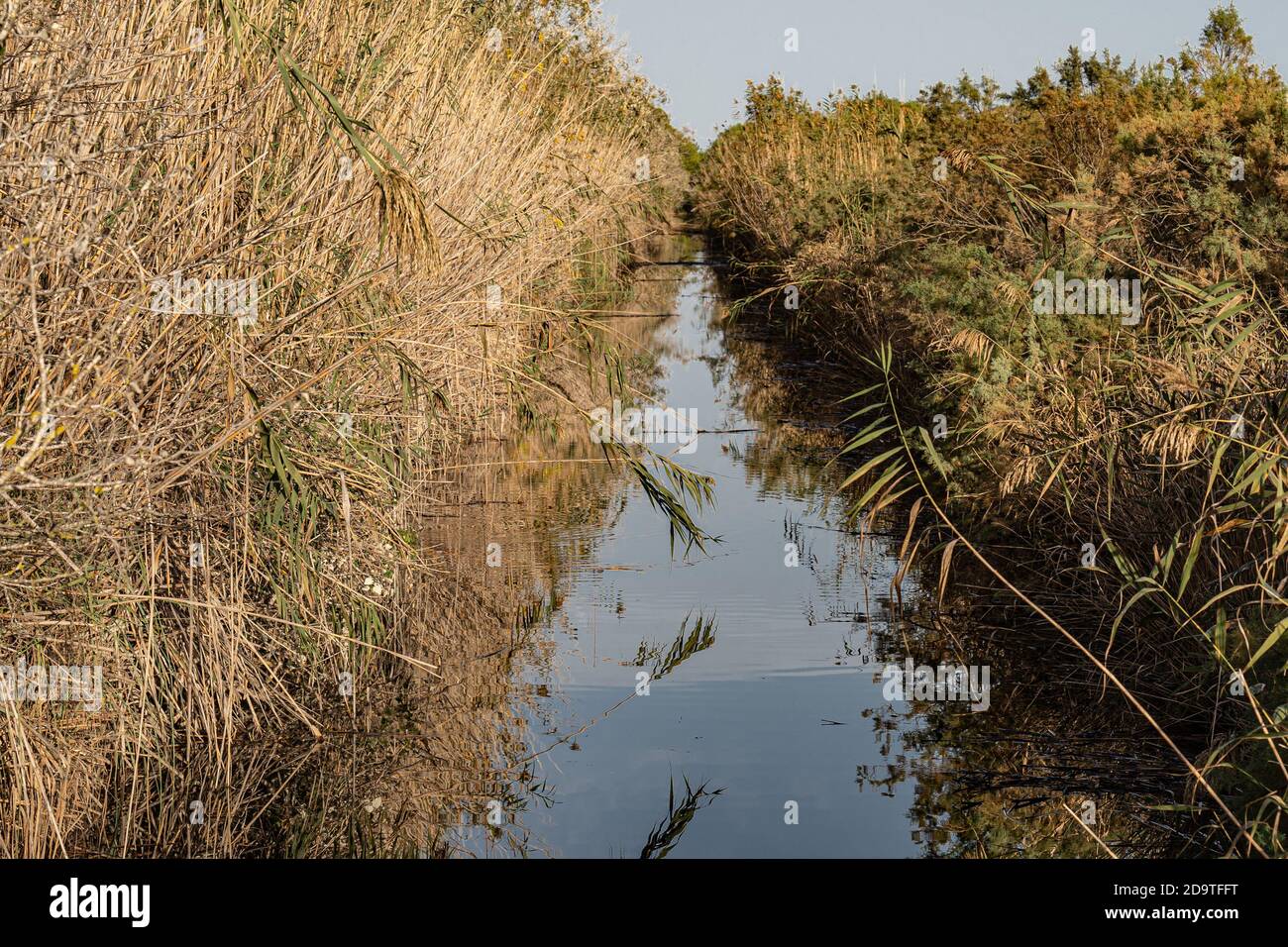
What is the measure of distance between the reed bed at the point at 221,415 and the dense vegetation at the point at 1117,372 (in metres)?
1.94

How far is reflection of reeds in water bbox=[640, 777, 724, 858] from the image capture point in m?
4.30

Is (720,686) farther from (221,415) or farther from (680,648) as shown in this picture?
(221,415)

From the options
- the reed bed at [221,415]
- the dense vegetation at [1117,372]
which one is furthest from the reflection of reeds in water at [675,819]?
the dense vegetation at [1117,372]

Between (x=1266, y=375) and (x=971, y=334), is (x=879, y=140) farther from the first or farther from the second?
(x=1266, y=375)

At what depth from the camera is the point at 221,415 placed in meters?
4.51

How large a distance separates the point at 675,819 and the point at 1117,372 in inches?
137

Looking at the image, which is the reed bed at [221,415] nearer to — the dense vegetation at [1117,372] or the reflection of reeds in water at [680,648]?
the reflection of reeds in water at [680,648]

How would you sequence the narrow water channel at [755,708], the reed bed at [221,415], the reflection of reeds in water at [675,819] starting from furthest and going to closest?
1. the narrow water channel at [755,708]
2. the reflection of reeds in water at [675,819]
3. the reed bed at [221,415]

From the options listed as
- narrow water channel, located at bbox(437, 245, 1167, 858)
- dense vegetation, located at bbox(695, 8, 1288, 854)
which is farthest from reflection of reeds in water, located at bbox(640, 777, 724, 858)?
dense vegetation, located at bbox(695, 8, 1288, 854)

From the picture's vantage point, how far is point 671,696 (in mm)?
5582

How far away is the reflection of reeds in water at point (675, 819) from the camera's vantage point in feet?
Answer: 14.1

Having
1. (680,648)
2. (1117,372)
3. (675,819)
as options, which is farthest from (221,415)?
(1117,372)
